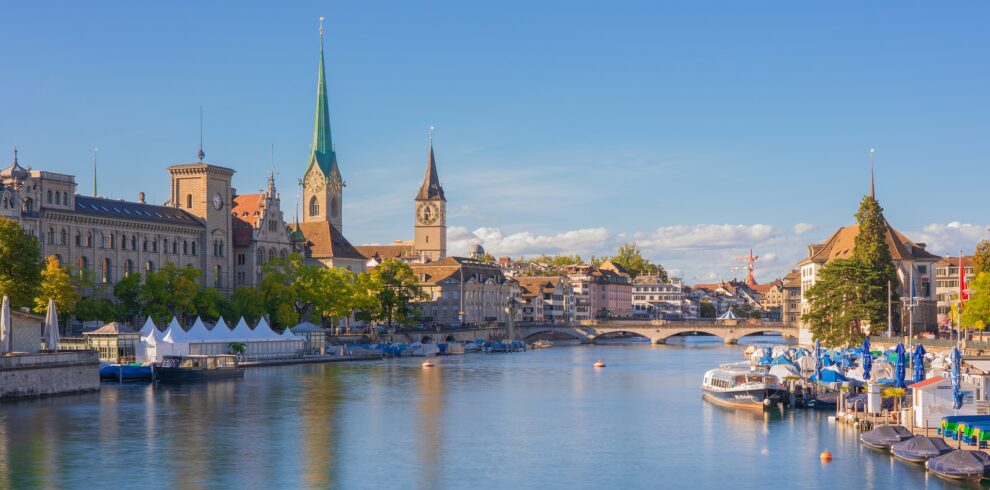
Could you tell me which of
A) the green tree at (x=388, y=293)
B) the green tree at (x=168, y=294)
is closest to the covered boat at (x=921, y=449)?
Result: the green tree at (x=168, y=294)

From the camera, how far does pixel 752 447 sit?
5678 centimetres

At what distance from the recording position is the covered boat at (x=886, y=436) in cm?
5169

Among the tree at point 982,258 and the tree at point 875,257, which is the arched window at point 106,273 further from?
the tree at point 982,258

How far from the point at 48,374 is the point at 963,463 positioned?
49988mm

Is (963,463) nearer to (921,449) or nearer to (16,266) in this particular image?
(921,449)

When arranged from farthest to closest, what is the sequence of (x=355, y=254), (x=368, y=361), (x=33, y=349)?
(x=355, y=254) < (x=368, y=361) < (x=33, y=349)

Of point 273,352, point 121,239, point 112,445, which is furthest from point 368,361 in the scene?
point 112,445

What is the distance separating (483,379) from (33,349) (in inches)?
1323

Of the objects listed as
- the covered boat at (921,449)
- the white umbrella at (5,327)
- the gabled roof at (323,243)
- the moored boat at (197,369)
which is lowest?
the covered boat at (921,449)

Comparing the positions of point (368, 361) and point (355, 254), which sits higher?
point (355, 254)

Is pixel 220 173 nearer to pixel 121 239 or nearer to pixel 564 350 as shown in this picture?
pixel 121 239

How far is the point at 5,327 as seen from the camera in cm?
7331

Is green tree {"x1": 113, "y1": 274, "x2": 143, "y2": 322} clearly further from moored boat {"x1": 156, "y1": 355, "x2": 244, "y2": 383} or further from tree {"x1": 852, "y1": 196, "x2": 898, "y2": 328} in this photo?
tree {"x1": 852, "y1": 196, "x2": 898, "y2": 328}

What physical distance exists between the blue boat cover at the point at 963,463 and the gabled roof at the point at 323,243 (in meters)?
126
